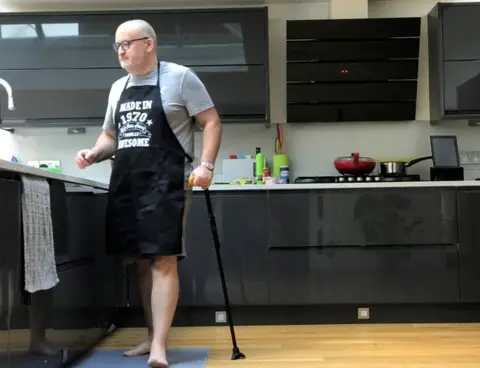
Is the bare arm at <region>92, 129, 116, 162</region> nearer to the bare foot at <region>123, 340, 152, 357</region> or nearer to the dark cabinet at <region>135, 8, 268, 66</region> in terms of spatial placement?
the bare foot at <region>123, 340, 152, 357</region>

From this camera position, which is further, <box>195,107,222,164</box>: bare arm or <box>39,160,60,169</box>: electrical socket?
<box>39,160,60,169</box>: electrical socket

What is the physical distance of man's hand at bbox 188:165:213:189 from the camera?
6.69 feet

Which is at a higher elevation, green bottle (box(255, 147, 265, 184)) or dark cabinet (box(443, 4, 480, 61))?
dark cabinet (box(443, 4, 480, 61))

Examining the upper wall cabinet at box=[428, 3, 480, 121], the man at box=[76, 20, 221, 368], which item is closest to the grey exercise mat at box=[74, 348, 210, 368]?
the man at box=[76, 20, 221, 368]

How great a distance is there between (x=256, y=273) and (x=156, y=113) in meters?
1.22

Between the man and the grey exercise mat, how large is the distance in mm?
140

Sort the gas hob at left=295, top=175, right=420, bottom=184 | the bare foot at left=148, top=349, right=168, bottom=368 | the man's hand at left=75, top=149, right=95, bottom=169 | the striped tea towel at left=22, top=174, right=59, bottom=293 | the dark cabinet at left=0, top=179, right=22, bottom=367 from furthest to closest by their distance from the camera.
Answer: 1. the gas hob at left=295, top=175, right=420, bottom=184
2. the man's hand at left=75, top=149, right=95, bottom=169
3. the bare foot at left=148, top=349, right=168, bottom=368
4. the striped tea towel at left=22, top=174, right=59, bottom=293
5. the dark cabinet at left=0, top=179, right=22, bottom=367

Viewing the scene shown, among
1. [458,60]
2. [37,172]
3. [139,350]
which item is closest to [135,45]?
[37,172]

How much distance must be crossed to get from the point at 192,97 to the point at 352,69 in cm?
160

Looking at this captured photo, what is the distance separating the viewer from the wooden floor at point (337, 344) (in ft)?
7.20

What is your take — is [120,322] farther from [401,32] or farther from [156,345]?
[401,32]

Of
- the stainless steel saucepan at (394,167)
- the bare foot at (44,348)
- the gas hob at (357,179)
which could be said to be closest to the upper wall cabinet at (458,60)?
the stainless steel saucepan at (394,167)

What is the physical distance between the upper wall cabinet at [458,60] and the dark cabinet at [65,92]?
1.94 m

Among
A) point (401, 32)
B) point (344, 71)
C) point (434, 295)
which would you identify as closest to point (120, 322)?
point (434, 295)
